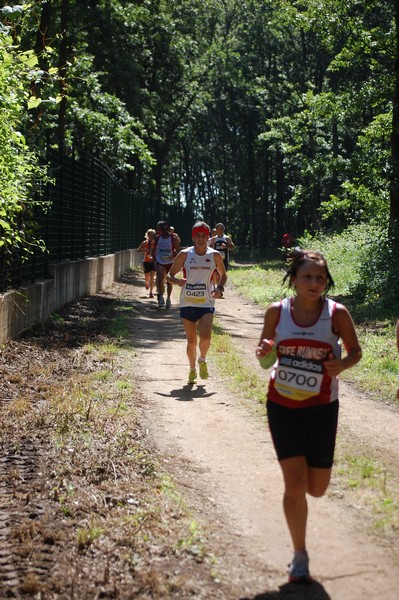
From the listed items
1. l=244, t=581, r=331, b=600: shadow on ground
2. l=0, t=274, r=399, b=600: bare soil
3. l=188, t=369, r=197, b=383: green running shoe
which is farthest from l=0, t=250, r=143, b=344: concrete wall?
l=244, t=581, r=331, b=600: shadow on ground

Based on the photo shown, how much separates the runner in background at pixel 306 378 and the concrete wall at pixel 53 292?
270 inches

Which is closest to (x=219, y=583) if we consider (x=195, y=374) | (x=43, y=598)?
(x=43, y=598)

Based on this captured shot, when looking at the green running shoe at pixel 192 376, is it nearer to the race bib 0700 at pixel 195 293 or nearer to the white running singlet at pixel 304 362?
the race bib 0700 at pixel 195 293

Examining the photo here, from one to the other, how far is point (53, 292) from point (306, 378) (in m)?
11.5

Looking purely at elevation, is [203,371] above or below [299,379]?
below

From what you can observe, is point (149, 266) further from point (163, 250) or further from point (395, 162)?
point (395, 162)

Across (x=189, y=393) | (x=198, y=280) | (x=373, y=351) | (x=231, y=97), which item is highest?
(x=231, y=97)

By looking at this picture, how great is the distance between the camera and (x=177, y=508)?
6016 mm

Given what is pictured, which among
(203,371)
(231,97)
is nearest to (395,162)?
(203,371)

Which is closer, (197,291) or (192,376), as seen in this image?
(192,376)

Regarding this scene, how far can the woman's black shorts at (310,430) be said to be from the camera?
16.5 feet

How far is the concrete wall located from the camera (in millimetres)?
12078

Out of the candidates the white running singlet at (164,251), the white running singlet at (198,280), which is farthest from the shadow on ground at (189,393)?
the white running singlet at (164,251)

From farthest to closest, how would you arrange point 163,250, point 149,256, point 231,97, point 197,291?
1. point 231,97
2. point 149,256
3. point 163,250
4. point 197,291
